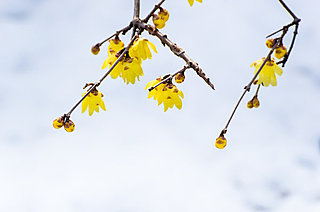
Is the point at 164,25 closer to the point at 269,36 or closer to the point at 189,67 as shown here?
the point at 189,67

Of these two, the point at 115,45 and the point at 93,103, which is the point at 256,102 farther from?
the point at 93,103

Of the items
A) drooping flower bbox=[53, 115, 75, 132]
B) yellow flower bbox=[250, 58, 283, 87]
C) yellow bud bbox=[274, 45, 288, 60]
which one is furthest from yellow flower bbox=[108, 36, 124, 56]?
yellow bud bbox=[274, 45, 288, 60]

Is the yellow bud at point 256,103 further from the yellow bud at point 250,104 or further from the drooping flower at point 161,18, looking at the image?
the drooping flower at point 161,18

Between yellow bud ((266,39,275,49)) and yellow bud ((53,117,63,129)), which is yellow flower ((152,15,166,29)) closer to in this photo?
yellow bud ((266,39,275,49))

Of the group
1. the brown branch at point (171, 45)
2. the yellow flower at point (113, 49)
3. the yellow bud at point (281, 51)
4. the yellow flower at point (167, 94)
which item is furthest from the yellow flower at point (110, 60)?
the yellow bud at point (281, 51)

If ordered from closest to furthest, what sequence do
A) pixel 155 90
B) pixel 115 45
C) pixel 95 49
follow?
pixel 95 49
pixel 115 45
pixel 155 90

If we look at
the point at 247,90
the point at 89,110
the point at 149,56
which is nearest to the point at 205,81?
the point at 149,56

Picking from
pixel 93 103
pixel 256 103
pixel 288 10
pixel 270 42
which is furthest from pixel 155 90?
pixel 288 10
